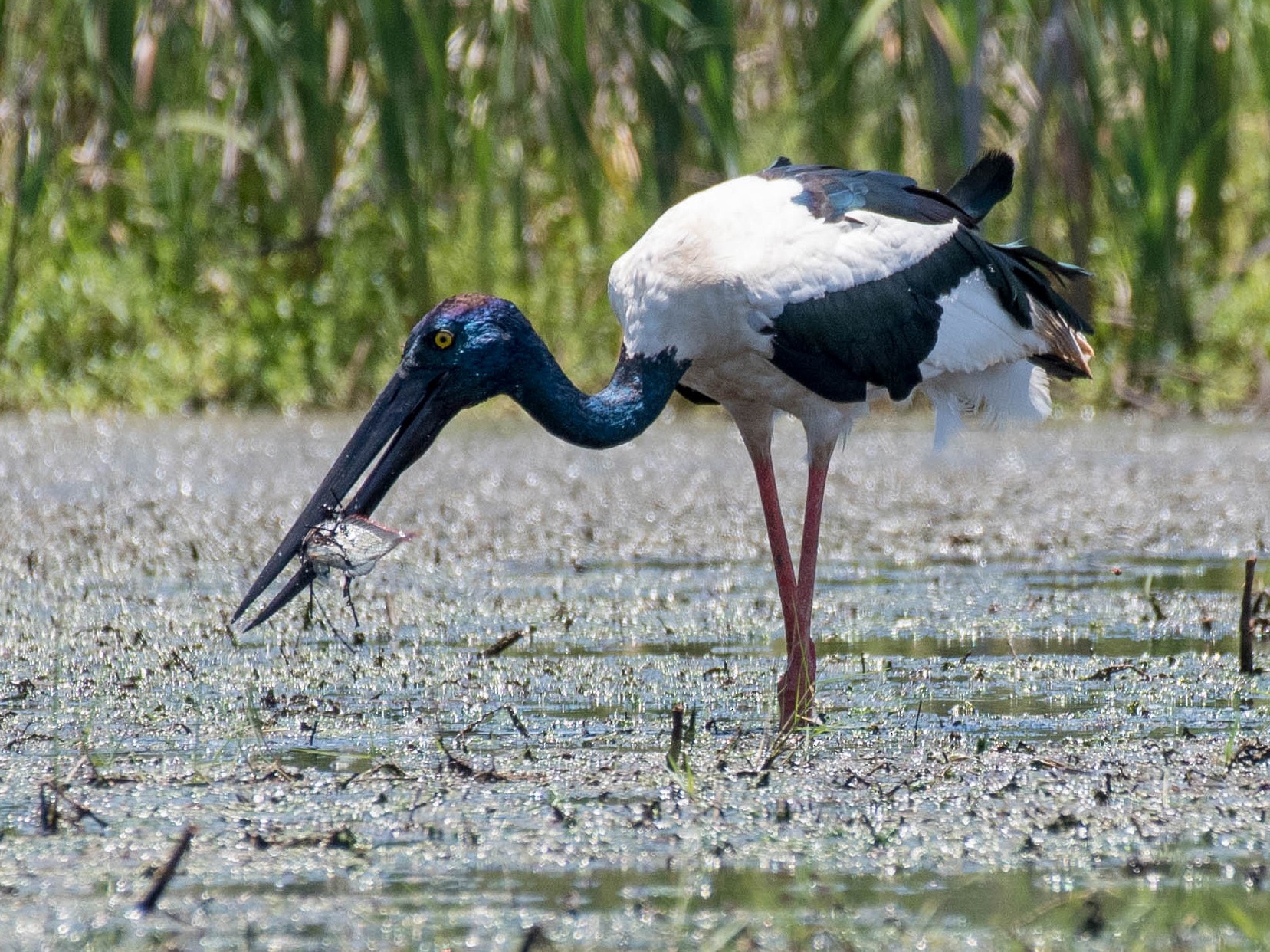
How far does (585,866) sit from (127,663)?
1861 millimetres

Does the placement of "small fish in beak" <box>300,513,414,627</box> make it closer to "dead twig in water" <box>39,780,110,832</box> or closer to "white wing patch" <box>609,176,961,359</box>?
"white wing patch" <box>609,176,961,359</box>

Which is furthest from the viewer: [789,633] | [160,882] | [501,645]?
[501,645]

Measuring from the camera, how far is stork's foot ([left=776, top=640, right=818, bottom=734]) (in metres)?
3.77

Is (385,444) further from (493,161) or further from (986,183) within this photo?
(493,161)

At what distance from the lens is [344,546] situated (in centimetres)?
385

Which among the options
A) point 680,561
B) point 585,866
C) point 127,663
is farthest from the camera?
point 680,561

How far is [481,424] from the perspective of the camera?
29.8ft

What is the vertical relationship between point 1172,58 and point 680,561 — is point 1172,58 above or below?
above

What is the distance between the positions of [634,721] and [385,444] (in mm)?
707

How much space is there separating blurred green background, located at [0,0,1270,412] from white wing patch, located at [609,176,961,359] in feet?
13.3

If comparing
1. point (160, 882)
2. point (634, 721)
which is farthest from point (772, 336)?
point (160, 882)

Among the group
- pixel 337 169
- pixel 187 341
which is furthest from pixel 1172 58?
pixel 187 341

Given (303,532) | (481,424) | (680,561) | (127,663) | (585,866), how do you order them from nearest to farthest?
(585,866), (303,532), (127,663), (680,561), (481,424)

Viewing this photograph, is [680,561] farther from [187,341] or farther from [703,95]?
[187,341]
